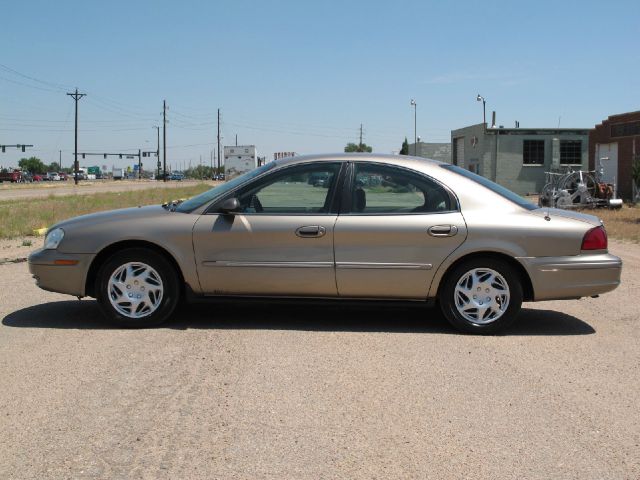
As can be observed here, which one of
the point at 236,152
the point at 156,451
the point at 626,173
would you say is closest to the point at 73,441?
the point at 156,451

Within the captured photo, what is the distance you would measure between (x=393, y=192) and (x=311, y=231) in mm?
867

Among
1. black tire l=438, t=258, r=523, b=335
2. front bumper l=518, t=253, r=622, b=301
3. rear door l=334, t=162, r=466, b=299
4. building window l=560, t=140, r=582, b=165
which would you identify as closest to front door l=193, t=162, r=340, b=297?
rear door l=334, t=162, r=466, b=299

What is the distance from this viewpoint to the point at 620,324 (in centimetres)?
705

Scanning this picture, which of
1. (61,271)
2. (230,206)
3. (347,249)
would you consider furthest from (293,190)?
(61,271)

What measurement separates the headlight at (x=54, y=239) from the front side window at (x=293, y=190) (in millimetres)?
1675

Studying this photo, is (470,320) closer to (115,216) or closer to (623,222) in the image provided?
(115,216)

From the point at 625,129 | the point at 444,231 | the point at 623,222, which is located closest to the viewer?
the point at 444,231

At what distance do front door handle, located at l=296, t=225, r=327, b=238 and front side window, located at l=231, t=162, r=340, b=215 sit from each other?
0.20 meters

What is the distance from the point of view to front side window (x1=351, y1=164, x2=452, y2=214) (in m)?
6.56

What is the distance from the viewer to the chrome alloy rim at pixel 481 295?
21.1 feet

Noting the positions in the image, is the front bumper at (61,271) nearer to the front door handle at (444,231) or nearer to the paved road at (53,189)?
the front door handle at (444,231)

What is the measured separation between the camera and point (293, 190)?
681cm

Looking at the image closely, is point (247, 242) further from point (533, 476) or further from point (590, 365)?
point (533, 476)

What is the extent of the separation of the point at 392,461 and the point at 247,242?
309 centimetres
